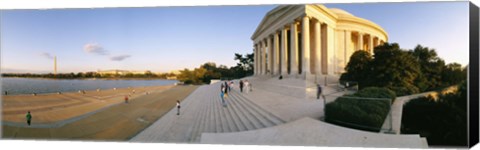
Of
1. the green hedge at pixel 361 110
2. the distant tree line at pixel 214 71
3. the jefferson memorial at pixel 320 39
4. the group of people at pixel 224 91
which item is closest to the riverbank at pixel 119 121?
the distant tree line at pixel 214 71

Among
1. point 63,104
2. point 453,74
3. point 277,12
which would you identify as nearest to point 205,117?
point 277,12

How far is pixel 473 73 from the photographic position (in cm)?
389

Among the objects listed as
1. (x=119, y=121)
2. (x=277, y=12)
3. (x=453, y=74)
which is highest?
(x=277, y=12)

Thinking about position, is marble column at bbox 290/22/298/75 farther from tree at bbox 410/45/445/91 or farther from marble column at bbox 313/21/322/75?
tree at bbox 410/45/445/91

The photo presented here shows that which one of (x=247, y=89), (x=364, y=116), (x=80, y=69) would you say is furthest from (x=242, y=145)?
(x=80, y=69)

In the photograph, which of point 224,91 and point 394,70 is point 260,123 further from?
point 394,70

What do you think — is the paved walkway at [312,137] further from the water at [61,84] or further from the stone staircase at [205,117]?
the water at [61,84]

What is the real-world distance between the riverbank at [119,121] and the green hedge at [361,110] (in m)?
2.69

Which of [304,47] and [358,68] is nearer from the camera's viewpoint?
A: [358,68]

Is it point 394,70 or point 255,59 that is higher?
point 255,59

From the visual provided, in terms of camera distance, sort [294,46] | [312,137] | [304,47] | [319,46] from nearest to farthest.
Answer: [312,137] < [319,46] < [304,47] < [294,46]

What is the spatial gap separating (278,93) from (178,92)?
6.86ft

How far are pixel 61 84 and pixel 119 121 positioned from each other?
1.38 meters

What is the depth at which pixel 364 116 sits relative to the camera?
3984 mm
